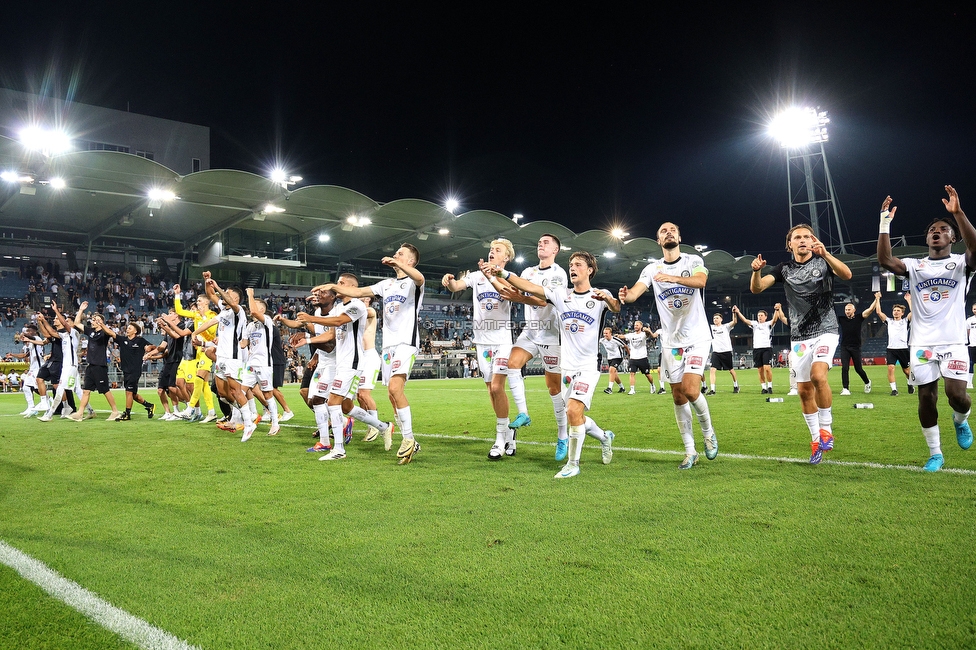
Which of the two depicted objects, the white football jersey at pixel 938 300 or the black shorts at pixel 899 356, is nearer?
the white football jersey at pixel 938 300

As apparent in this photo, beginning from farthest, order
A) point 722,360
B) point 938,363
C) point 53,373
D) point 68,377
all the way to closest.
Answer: point 722,360
point 53,373
point 68,377
point 938,363

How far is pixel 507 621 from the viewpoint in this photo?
2.55m

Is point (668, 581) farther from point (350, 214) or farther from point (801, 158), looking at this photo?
point (801, 158)

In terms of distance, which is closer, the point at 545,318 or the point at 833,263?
the point at 833,263

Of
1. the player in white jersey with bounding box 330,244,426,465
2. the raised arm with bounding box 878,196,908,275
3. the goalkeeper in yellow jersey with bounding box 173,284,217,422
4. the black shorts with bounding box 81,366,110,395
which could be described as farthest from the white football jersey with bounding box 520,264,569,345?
the black shorts with bounding box 81,366,110,395

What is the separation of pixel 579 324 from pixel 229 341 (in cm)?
658

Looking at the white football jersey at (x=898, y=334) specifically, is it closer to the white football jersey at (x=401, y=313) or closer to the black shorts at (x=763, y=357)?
the black shorts at (x=763, y=357)

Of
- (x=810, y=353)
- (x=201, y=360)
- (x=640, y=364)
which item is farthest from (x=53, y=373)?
(x=810, y=353)

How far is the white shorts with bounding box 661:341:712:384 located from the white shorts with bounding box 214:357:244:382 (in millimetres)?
6781

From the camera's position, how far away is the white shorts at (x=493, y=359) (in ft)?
24.8

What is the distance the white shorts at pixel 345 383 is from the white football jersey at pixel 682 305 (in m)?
3.64

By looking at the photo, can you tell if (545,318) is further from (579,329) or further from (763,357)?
(763,357)

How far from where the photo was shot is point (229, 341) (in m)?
10.4

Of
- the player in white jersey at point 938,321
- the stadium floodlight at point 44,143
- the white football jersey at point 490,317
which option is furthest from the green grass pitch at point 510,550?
the stadium floodlight at point 44,143
